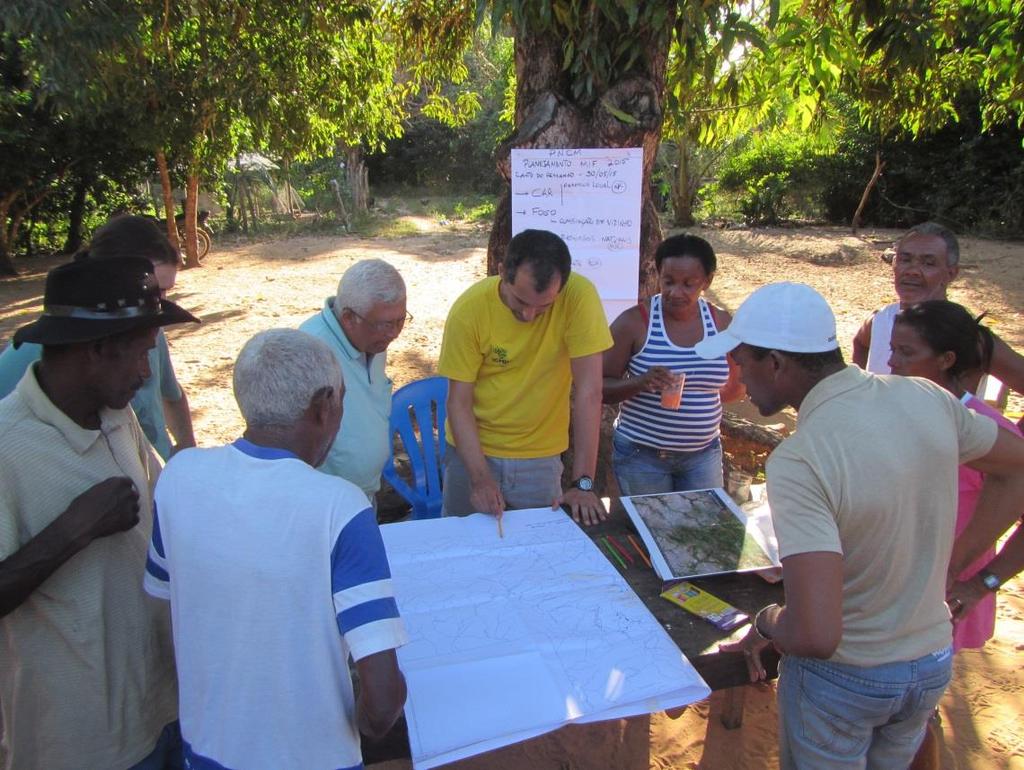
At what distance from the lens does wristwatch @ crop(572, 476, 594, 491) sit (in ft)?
8.13

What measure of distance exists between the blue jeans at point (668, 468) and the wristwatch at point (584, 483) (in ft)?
1.62

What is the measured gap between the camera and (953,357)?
2.02 meters

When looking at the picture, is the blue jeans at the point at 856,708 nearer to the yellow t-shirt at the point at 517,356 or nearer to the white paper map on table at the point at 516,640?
the white paper map on table at the point at 516,640

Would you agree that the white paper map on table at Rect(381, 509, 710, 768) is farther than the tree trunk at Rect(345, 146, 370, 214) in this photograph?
No

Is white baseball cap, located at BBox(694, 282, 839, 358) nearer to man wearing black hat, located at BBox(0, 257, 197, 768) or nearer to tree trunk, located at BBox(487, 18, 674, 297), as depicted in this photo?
man wearing black hat, located at BBox(0, 257, 197, 768)

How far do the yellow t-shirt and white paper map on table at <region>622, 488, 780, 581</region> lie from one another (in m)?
0.53

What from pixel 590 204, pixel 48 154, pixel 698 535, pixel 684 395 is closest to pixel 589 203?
pixel 590 204

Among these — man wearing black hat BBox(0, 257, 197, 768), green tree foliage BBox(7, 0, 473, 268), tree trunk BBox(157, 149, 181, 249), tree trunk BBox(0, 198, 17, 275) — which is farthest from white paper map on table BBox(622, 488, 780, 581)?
tree trunk BBox(0, 198, 17, 275)

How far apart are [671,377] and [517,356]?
59cm

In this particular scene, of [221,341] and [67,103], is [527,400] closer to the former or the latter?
[67,103]

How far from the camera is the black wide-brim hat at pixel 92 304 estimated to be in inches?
55.7

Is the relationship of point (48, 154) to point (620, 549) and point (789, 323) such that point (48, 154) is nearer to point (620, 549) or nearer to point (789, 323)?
point (620, 549)

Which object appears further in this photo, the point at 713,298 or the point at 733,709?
the point at 713,298

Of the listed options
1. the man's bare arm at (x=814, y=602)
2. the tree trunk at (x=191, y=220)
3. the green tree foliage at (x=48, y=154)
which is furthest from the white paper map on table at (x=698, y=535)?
the tree trunk at (x=191, y=220)
